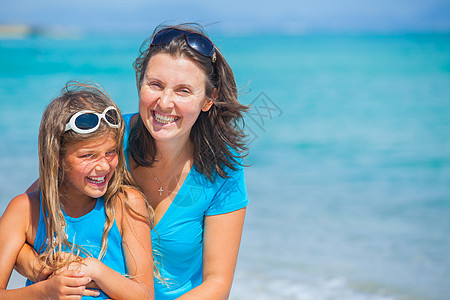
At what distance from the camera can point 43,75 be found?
21.5 meters

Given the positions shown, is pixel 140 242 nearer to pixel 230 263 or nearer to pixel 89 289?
pixel 89 289

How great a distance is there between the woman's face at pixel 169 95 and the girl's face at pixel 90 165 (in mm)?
231

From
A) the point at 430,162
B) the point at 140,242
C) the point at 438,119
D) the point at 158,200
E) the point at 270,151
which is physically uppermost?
the point at 438,119

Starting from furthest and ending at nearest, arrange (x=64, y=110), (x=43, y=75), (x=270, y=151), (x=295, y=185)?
1. (x=43, y=75)
2. (x=270, y=151)
3. (x=295, y=185)
4. (x=64, y=110)

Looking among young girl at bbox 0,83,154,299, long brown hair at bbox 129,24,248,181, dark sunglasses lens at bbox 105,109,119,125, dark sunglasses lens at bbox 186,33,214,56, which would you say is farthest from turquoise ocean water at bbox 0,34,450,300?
young girl at bbox 0,83,154,299

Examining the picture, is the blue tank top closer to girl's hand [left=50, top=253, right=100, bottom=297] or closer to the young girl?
the young girl

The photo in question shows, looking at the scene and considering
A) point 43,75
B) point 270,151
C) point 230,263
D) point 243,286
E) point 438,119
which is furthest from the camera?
point 43,75

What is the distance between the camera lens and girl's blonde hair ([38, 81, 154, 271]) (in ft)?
7.47

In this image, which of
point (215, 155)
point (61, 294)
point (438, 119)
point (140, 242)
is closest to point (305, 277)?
point (215, 155)

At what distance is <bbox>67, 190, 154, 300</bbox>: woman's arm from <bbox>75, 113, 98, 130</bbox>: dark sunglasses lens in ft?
1.18

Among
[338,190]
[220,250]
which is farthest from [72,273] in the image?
[338,190]

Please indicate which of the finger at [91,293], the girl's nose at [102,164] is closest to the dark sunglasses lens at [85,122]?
the girl's nose at [102,164]

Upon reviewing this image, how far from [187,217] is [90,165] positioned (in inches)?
22.9

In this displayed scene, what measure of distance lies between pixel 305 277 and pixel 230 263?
2083 millimetres
